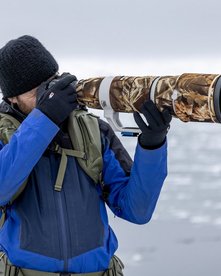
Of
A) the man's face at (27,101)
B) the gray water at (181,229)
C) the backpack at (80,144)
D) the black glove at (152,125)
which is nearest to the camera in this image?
the black glove at (152,125)

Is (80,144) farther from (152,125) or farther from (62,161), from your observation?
(152,125)

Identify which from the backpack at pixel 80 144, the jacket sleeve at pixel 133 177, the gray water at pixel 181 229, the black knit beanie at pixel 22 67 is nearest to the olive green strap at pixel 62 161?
the backpack at pixel 80 144

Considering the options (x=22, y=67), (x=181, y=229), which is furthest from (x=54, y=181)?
(x=181, y=229)

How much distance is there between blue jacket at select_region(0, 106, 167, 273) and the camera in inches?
69.1

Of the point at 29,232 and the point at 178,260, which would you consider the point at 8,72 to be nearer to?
the point at 29,232

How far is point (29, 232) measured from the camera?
182 cm

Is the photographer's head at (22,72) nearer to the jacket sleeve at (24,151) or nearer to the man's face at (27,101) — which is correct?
the man's face at (27,101)

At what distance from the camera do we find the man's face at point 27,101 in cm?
196

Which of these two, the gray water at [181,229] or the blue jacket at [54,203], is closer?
the blue jacket at [54,203]

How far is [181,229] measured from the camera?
4.36 metres

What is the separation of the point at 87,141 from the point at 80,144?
0.02 m

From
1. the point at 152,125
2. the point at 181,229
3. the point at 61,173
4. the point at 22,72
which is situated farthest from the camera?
the point at 181,229

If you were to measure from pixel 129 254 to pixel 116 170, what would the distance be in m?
1.95

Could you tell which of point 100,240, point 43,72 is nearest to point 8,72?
point 43,72
